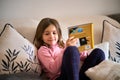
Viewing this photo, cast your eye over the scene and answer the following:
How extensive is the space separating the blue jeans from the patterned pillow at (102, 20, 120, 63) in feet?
0.98

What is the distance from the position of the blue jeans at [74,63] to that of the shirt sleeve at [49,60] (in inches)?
3.0

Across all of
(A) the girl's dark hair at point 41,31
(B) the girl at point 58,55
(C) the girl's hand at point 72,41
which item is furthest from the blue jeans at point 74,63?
(A) the girl's dark hair at point 41,31

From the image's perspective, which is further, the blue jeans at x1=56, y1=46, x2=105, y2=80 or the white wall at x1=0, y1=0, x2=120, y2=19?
the white wall at x1=0, y1=0, x2=120, y2=19

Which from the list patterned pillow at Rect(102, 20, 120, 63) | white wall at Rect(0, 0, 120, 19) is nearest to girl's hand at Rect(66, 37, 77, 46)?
patterned pillow at Rect(102, 20, 120, 63)

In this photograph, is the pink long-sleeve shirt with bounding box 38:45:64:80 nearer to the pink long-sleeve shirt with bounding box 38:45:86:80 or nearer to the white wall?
the pink long-sleeve shirt with bounding box 38:45:86:80

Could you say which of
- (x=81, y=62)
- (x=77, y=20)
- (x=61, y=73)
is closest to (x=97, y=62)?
(x=81, y=62)

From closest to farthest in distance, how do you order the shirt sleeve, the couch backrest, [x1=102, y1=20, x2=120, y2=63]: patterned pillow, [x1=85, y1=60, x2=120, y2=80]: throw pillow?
[x1=85, y1=60, x2=120, y2=80]: throw pillow < the shirt sleeve < the couch backrest < [x1=102, y1=20, x2=120, y2=63]: patterned pillow

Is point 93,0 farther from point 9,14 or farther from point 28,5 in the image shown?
point 9,14

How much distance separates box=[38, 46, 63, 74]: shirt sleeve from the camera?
53.6 inches

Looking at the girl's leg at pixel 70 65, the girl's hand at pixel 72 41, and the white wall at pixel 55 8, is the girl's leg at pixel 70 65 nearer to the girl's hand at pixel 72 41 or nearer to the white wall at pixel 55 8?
the girl's hand at pixel 72 41

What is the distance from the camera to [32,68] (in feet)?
4.38

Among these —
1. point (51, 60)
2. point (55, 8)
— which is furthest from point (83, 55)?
point (55, 8)

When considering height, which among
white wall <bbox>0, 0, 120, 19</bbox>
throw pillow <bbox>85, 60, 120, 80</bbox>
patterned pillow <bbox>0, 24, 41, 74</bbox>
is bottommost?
throw pillow <bbox>85, 60, 120, 80</bbox>

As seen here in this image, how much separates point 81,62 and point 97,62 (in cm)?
13
